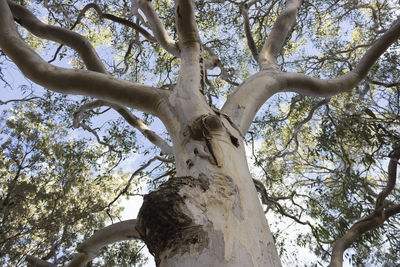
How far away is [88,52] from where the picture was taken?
2885 millimetres

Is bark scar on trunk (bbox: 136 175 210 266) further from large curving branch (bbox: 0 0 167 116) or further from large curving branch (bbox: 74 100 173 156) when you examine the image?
large curving branch (bbox: 74 100 173 156)

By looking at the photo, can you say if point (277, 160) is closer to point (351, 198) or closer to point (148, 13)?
point (351, 198)

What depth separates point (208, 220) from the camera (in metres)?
1.05

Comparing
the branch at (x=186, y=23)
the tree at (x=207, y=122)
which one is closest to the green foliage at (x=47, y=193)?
the tree at (x=207, y=122)

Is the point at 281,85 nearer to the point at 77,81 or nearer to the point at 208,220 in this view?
the point at 77,81

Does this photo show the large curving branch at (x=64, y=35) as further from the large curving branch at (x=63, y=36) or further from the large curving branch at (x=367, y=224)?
the large curving branch at (x=367, y=224)

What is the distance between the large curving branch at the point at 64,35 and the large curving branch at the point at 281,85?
1.44 m

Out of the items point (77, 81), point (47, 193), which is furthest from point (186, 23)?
point (47, 193)

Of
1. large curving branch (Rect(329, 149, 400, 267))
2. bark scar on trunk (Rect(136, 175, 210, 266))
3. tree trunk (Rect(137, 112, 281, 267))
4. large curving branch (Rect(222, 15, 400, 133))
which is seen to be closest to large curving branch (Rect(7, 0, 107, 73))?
large curving branch (Rect(222, 15, 400, 133))

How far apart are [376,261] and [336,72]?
13.1 feet

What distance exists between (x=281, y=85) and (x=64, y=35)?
2.15 metres

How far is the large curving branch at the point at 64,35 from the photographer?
2.87 meters

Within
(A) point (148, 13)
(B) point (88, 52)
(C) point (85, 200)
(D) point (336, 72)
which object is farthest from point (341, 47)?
(C) point (85, 200)

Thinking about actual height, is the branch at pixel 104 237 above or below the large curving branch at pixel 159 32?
below
